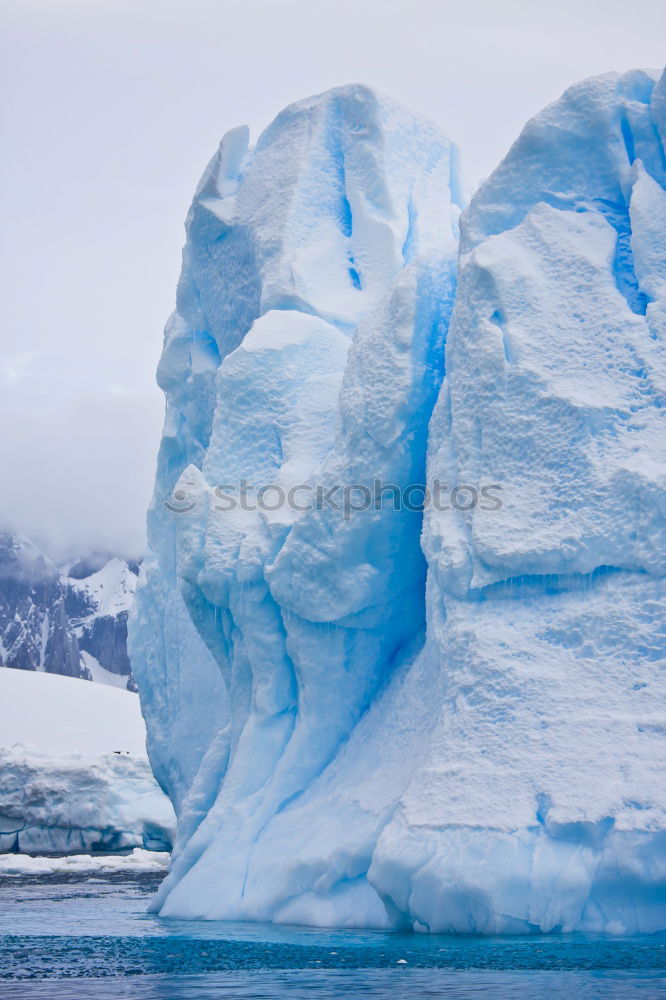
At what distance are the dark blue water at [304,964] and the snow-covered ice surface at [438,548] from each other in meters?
0.58

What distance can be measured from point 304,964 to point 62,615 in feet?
252

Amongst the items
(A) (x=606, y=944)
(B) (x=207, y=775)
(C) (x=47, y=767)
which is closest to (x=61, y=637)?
(C) (x=47, y=767)

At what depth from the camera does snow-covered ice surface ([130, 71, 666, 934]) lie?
1062cm

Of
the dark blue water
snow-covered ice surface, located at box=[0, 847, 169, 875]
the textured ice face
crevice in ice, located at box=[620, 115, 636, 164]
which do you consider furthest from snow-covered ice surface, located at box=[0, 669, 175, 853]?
crevice in ice, located at box=[620, 115, 636, 164]

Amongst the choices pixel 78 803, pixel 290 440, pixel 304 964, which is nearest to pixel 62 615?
pixel 78 803

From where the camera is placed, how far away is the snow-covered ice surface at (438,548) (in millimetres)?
10625

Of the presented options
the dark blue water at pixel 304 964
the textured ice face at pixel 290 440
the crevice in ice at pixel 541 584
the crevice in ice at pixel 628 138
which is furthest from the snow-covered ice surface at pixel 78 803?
the crevice in ice at pixel 628 138

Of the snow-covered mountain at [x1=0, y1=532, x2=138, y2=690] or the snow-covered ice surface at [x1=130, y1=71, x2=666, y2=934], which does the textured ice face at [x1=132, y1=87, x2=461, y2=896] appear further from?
the snow-covered mountain at [x1=0, y1=532, x2=138, y2=690]

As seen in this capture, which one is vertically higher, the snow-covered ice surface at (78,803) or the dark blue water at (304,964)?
the dark blue water at (304,964)

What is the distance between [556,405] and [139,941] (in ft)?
19.8

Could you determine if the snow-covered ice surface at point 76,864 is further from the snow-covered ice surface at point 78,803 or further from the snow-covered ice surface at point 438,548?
the snow-covered ice surface at point 438,548

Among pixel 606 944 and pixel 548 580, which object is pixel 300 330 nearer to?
pixel 548 580

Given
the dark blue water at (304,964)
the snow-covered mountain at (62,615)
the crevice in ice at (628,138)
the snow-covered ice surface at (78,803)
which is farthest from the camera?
the snow-covered mountain at (62,615)

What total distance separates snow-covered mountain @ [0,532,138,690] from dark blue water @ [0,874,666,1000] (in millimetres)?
63229
